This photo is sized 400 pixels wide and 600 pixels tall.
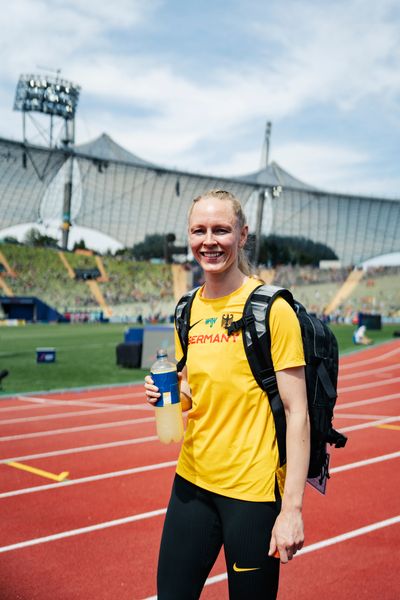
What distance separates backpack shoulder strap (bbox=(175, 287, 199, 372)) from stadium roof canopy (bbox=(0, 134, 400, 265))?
77.9 m

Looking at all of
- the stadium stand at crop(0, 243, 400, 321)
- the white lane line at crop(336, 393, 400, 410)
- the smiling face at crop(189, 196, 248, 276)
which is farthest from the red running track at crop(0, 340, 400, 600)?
the stadium stand at crop(0, 243, 400, 321)

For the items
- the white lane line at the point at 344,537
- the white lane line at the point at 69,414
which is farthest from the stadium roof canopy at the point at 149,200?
the white lane line at the point at 344,537

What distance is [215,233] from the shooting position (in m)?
2.42

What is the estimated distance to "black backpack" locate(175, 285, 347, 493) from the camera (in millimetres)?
2236

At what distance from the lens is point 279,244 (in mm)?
102500

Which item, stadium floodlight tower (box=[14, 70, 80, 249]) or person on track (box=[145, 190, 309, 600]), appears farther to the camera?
stadium floodlight tower (box=[14, 70, 80, 249])

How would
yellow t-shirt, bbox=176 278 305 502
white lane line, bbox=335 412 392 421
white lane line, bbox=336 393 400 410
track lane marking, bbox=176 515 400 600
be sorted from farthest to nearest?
1. white lane line, bbox=336 393 400 410
2. white lane line, bbox=335 412 392 421
3. track lane marking, bbox=176 515 400 600
4. yellow t-shirt, bbox=176 278 305 502

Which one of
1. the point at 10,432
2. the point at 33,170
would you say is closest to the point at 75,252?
the point at 33,170

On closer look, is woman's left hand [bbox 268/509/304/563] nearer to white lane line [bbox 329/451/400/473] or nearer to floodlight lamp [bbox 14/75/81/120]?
white lane line [bbox 329/451/400/473]

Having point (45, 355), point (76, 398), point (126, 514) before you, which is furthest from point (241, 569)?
point (45, 355)

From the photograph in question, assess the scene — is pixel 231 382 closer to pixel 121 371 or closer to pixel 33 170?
pixel 121 371

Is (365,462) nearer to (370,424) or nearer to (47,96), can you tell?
(370,424)

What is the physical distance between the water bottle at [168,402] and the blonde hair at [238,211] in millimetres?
531

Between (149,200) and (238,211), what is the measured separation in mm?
93492
